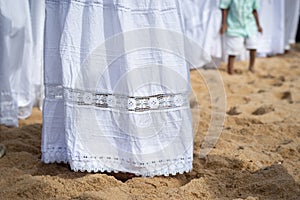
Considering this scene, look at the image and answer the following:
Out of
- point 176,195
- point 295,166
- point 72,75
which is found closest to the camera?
point 176,195

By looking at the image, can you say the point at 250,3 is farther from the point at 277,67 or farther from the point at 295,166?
the point at 295,166

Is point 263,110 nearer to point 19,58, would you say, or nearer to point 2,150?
point 19,58

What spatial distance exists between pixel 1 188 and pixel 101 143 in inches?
21.5

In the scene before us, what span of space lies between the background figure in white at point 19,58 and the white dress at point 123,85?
136cm

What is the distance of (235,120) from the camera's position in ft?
13.3

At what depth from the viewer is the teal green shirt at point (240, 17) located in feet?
20.9

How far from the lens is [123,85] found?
2.54m

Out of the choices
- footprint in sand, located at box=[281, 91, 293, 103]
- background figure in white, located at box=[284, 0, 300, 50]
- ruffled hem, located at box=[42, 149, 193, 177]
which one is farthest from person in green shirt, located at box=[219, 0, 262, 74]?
ruffled hem, located at box=[42, 149, 193, 177]

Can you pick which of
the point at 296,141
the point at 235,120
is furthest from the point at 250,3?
the point at 296,141

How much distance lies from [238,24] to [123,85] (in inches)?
168

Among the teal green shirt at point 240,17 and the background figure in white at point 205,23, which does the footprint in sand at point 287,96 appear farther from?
the background figure in white at point 205,23

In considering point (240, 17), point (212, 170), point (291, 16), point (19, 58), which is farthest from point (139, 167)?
point (291, 16)

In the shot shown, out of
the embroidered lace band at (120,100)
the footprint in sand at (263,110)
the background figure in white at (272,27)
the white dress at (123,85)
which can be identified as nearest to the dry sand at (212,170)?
the footprint in sand at (263,110)

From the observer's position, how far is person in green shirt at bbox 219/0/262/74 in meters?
6.39
